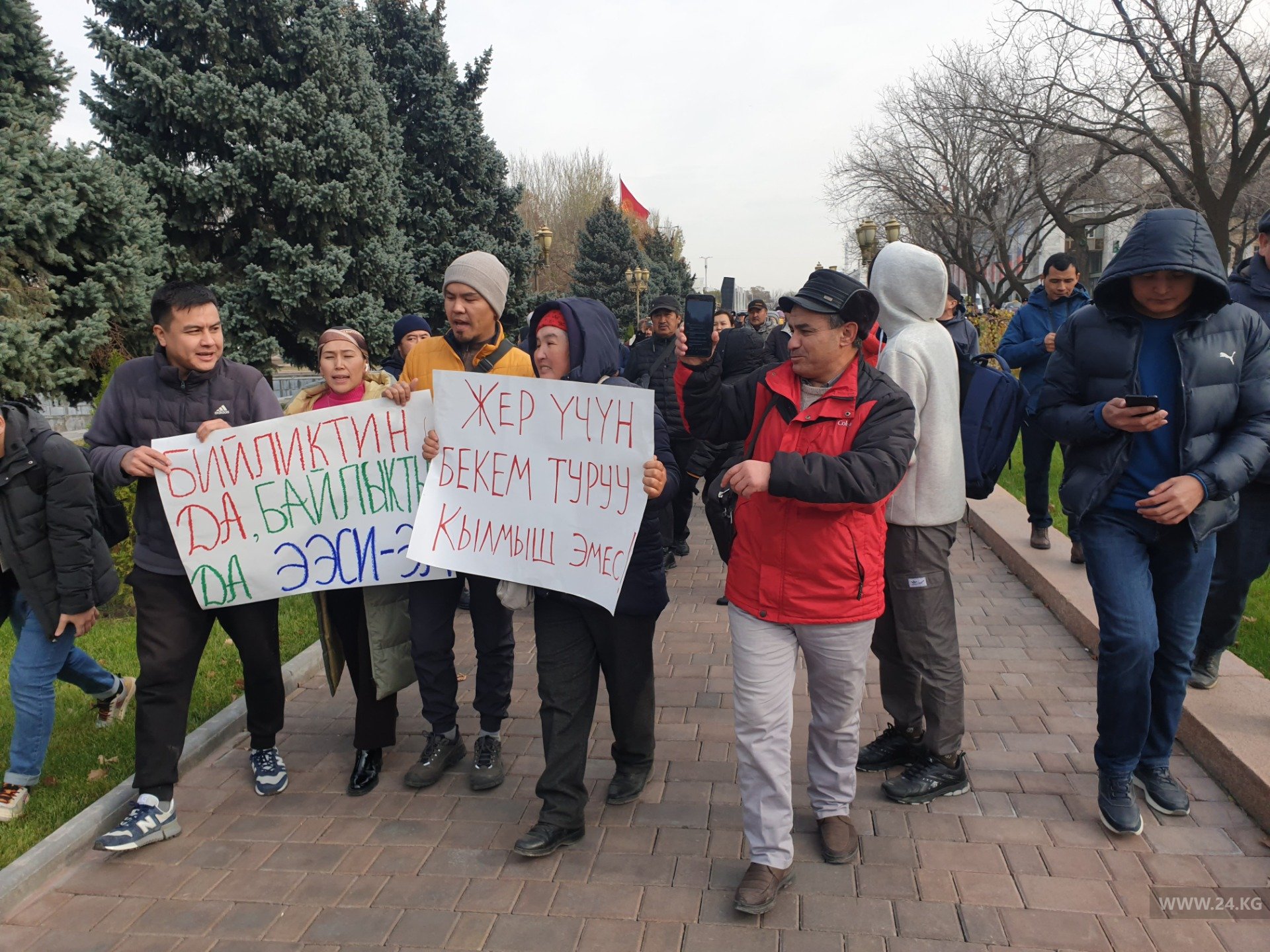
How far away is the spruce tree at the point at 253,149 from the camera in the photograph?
9.95 m

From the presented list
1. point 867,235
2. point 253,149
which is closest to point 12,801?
point 253,149

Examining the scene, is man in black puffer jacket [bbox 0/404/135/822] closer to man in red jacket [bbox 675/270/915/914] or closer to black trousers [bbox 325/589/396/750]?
black trousers [bbox 325/589/396/750]

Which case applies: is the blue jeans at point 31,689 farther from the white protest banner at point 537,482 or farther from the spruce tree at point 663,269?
the spruce tree at point 663,269

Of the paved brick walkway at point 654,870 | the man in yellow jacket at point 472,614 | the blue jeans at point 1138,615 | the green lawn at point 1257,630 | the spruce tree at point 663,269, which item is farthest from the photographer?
the spruce tree at point 663,269

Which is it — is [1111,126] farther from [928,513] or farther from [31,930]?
[31,930]

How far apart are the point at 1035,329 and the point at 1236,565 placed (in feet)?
11.1

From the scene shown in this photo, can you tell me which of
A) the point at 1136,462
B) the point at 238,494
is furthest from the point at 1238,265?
the point at 238,494

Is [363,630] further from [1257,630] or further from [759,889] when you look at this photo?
[1257,630]

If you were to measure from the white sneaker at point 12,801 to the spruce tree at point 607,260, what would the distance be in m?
34.1

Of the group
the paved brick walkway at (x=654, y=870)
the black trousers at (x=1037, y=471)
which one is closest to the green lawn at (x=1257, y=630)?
the black trousers at (x=1037, y=471)

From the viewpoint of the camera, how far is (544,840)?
10.9 ft

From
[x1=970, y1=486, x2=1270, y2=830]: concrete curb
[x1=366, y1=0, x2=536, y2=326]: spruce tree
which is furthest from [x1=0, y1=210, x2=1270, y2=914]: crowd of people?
[x1=366, y1=0, x2=536, y2=326]: spruce tree

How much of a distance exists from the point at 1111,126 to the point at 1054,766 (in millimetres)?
22013

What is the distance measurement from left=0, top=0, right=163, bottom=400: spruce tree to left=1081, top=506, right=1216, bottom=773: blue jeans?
7.05 m
